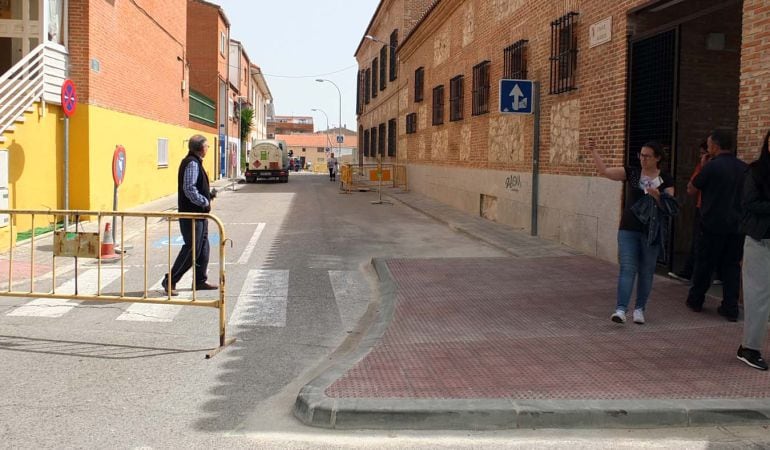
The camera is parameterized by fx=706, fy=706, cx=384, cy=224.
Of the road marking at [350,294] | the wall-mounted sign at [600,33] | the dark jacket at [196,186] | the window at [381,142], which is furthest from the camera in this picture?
the window at [381,142]

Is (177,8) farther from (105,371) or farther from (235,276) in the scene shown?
(105,371)

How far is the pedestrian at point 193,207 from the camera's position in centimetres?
796

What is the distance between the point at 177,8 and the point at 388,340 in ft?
76.7

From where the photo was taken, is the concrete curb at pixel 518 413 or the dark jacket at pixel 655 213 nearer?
the concrete curb at pixel 518 413

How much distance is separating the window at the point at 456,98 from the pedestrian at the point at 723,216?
1333 centimetres

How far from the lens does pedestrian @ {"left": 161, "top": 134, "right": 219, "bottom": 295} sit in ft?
26.1

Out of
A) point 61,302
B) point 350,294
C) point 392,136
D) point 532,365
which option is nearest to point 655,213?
point 532,365

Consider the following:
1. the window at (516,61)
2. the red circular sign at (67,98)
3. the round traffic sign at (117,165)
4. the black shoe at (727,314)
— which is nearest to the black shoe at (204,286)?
the round traffic sign at (117,165)

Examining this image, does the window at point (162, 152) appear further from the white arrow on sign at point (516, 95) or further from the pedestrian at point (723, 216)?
the pedestrian at point (723, 216)

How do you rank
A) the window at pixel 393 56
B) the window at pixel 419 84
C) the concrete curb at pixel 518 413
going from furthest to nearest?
the window at pixel 393 56, the window at pixel 419 84, the concrete curb at pixel 518 413

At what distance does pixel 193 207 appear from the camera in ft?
26.7

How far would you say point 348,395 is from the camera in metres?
4.55

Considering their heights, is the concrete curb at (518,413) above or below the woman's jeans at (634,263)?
below

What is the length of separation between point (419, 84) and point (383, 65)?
503 inches
